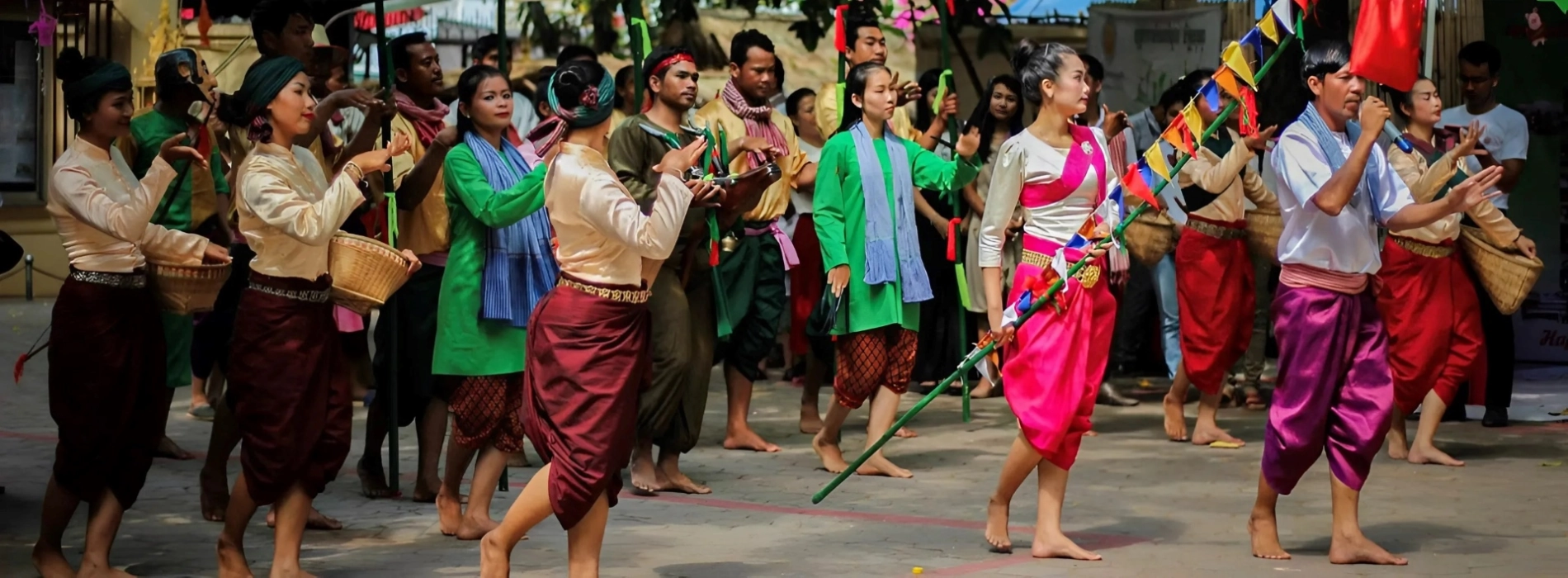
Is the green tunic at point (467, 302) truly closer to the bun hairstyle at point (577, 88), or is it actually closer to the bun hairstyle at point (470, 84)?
the bun hairstyle at point (470, 84)

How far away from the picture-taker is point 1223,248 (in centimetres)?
967

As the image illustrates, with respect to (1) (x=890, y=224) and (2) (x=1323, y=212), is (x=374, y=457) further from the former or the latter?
(2) (x=1323, y=212)

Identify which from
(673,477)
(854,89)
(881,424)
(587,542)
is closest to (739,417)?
(881,424)

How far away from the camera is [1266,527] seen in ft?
21.9

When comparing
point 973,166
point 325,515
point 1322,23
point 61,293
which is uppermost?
point 1322,23

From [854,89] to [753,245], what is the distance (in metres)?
0.97

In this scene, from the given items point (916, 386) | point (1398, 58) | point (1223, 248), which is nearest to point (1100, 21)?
point (916, 386)

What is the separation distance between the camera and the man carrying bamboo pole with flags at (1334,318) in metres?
6.46

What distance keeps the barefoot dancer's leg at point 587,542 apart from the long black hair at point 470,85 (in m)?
2.13

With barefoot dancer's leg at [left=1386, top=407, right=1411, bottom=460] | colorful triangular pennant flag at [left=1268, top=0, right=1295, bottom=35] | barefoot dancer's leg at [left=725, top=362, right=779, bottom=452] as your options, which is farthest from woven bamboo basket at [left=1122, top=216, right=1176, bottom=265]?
colorful triangular pennant flag at [left=1268, top=0, right=1295, bottom=35]

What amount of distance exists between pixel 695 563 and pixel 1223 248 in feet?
13.4

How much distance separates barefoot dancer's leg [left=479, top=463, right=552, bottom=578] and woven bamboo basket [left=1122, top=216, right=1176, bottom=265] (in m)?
5.53

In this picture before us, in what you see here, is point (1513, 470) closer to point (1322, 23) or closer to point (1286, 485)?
point (1286, 485)

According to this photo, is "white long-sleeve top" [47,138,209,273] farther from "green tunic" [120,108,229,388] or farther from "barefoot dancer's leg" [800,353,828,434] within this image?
"barefoot dancer's leg" [800,353,828,434]
